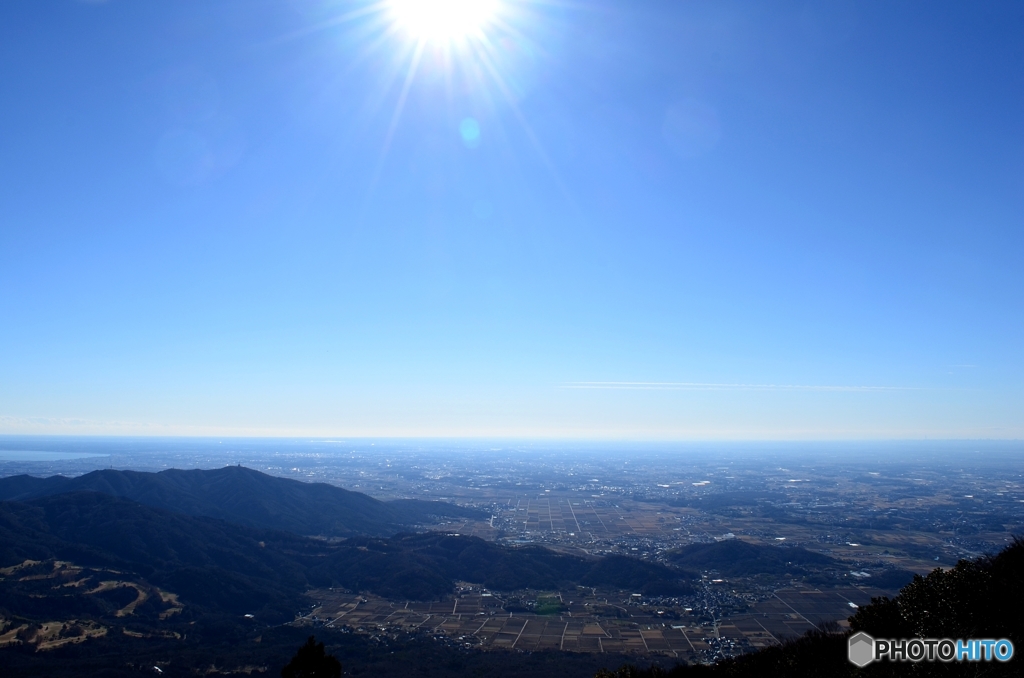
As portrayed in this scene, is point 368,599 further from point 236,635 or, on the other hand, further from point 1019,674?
point 1019,674

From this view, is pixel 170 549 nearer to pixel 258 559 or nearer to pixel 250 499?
pixel 258 559

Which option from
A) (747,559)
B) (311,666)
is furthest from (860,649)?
(747,559)

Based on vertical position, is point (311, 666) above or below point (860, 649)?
below

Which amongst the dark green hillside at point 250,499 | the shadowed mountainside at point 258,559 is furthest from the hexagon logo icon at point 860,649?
the dark green hillside at point 250,499

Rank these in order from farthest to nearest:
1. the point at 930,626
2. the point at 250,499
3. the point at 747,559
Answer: the point at 250,499 < the point at 747,559 < the point at 930,626

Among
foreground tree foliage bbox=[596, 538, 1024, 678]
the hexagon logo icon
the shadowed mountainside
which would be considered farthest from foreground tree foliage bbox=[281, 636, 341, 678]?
the shadowed mountainside

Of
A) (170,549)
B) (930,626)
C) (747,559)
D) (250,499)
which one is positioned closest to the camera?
(930,626)

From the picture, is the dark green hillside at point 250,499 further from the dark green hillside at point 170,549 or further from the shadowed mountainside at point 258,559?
the shadowed mountainside at point 258,559
